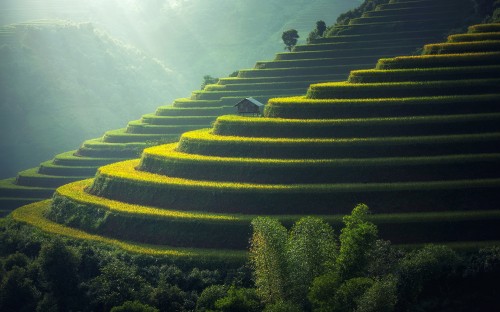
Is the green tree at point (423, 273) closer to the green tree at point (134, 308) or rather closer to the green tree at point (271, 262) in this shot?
the green tree at point (271, 262)

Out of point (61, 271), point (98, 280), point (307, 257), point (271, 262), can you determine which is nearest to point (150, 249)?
point (98, 280)

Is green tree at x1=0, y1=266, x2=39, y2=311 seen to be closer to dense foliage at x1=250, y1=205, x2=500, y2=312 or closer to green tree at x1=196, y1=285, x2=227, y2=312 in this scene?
green tree at x1=196, y1=285, x2=227, y2=312

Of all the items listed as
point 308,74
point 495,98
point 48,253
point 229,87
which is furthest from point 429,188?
point 229,87

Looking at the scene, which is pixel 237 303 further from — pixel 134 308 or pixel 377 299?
pixel 377 299

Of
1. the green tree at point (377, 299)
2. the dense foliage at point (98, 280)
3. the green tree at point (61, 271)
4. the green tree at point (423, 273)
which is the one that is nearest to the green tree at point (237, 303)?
the dense foliage at point (98, 280)

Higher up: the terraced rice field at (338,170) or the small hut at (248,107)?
the small hut at (248,107)

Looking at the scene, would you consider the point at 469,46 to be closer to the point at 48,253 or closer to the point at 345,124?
the point at 345,124
